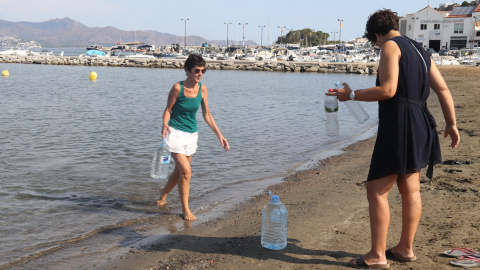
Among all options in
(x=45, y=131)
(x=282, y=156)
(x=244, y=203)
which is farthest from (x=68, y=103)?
(x=244, y=203)

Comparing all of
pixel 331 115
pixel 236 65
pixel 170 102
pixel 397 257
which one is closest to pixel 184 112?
pixel 170 102

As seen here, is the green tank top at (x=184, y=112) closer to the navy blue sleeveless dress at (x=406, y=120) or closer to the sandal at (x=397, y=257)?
the navy blue sleeveless dress at (x=406, y=120)

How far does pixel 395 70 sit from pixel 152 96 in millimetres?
25012

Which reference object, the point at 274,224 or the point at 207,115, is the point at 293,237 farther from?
the point at 207,115

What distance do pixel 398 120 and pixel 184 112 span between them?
2.74 m

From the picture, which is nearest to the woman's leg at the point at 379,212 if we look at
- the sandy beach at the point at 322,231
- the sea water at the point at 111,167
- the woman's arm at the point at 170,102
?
the sandy beach at the point at 322,231

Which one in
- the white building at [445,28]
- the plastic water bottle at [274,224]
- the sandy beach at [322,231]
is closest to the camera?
the sandy beach at [322,231]

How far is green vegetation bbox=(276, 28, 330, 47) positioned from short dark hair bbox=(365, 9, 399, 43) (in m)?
154

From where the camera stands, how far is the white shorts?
584cm

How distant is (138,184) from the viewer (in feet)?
28.1

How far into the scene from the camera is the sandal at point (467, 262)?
13.9ft

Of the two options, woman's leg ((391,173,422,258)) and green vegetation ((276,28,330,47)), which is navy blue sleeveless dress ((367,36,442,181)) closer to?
woman's leg ((391,173,422,258))

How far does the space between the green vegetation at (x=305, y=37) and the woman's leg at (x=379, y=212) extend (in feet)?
506

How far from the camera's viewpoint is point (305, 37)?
16225cm
